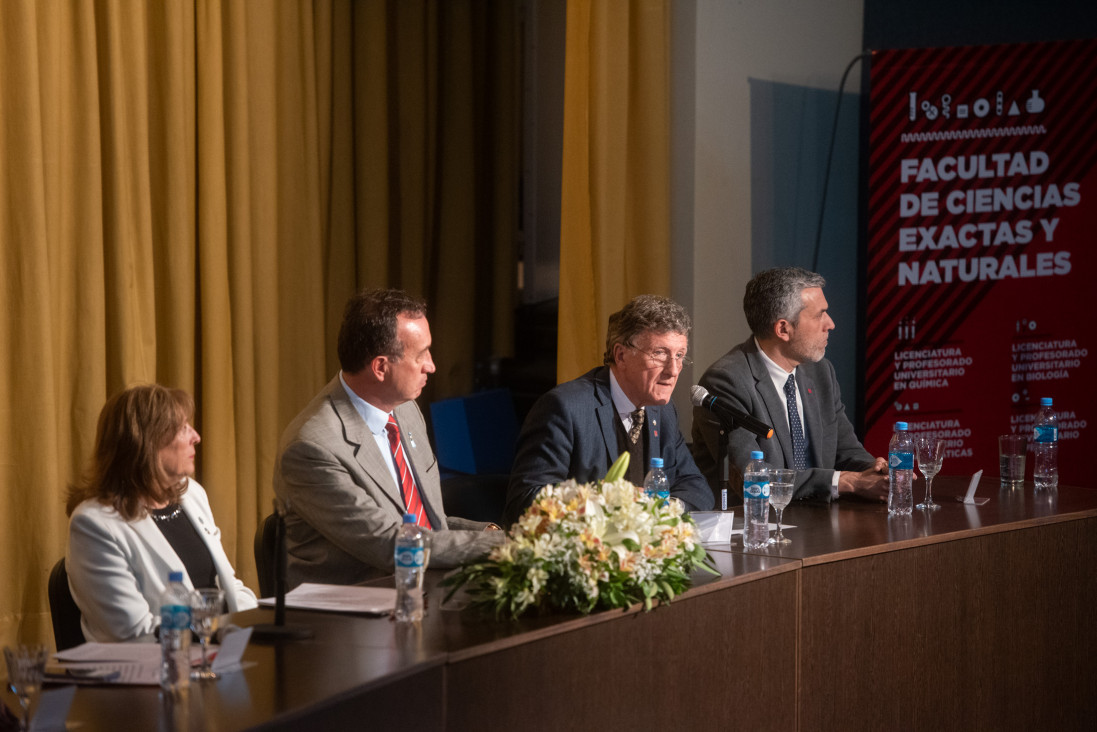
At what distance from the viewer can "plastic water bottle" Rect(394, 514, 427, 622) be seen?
2268mm

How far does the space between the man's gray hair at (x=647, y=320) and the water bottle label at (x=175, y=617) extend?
1.76 m

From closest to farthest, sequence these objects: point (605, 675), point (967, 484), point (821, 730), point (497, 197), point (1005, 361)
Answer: point (605, 675) → point (821, 730) → point (967, 484) → point (1005, 361) → point (497, 197)

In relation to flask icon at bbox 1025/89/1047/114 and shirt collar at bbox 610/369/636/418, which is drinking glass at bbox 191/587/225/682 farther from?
flask icon at bbox 1025/89/1047/114

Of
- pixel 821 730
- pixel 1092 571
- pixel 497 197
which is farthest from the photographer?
pixel 497 197

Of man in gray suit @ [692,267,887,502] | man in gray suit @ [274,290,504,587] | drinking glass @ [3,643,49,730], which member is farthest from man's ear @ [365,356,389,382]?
drinking glass @ [3,643,49,730]

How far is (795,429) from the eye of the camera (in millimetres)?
3934

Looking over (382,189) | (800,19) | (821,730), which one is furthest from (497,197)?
(821,730)

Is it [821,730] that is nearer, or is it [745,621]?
[745,621]

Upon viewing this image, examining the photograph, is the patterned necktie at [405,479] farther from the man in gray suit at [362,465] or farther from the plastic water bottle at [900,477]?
the plastic water bottle at [900,477]

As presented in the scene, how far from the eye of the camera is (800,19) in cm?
548

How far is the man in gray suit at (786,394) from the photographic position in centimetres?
370

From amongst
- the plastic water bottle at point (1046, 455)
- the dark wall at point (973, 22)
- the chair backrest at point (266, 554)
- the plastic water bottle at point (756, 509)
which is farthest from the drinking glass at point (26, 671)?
the dark wall at point (973, 22)

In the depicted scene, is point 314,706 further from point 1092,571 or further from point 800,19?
point 800,19

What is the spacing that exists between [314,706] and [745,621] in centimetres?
115
